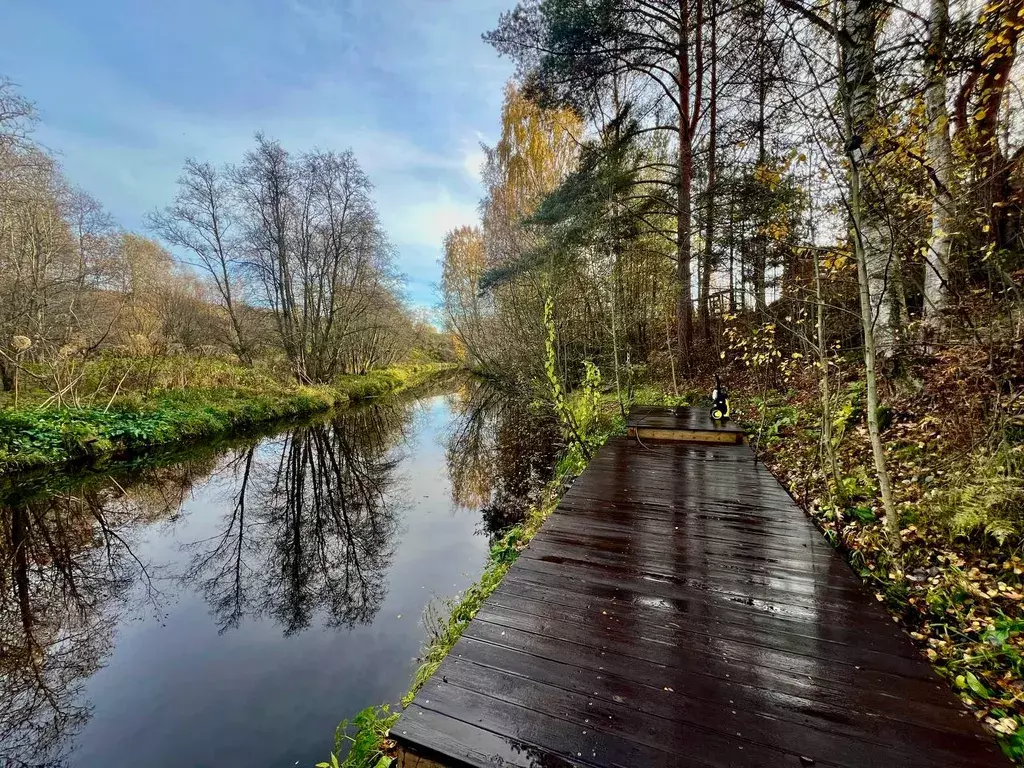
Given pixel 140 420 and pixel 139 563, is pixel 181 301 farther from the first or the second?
pixel 139 563

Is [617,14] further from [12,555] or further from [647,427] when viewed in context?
[12,555]

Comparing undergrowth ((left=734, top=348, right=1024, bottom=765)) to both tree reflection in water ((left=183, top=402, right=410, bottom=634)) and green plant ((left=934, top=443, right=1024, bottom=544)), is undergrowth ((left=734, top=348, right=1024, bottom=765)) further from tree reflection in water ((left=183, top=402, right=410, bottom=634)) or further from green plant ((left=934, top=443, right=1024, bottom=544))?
tree reflection in water ((left=183, top=402, right=410, bottom=634))

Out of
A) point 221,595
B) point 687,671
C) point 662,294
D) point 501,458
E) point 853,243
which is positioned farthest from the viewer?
point 662,294

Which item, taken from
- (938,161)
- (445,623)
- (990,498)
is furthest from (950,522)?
(445,623)

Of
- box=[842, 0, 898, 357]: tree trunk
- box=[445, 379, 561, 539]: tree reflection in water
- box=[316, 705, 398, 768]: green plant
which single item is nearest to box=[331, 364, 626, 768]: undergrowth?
box=[316, 705, 398, 768]: green plant

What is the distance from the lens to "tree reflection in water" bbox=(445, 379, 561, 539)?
6.19 meters

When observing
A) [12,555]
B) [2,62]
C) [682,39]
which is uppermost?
[682,39]

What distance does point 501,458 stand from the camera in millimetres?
8570

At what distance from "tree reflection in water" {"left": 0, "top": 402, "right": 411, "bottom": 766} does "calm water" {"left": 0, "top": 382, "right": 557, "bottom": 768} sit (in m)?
0.02

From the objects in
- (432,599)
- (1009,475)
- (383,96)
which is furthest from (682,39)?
(383,96)

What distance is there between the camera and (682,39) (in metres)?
7.29

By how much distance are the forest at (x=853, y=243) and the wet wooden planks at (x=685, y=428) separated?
1.39ft

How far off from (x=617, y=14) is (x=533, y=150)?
692 centimetres

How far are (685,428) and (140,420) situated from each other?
1092 cm
